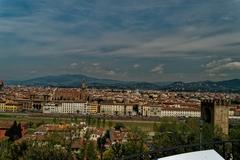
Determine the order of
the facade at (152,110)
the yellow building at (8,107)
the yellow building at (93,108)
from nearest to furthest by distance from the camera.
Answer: the facade at (152,110) → the yellow building at (8,107) → the yellow building at (93,108)

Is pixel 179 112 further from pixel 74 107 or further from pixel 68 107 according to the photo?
pixel 68 107

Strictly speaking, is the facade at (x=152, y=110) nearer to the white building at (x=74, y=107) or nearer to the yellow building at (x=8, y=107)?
the white building at (x=74, y=107)

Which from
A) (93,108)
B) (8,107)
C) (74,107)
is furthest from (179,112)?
(8,107)

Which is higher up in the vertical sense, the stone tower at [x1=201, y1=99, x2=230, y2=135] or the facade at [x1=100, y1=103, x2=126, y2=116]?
the stone tower at [x1=201, y1=99, x2=230, y2=135]

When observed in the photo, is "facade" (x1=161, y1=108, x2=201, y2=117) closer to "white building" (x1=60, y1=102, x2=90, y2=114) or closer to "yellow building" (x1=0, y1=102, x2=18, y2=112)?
"white building" (x1=60, y1=102, x2=90, y2=114)

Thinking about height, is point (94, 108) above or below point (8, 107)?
below

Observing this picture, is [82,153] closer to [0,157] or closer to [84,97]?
[0,157]

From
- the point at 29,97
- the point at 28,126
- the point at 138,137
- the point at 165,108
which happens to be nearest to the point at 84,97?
the point at 29,97

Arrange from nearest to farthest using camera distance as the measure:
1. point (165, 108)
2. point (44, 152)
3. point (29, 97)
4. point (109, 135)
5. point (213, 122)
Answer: point (44, 152), point (213, 122), point (109, 135), point (165, 108), point (29, 97)

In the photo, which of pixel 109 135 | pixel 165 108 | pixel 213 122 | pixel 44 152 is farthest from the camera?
pixel 165 108

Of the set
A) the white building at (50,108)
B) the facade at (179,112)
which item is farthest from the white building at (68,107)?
the facade at (179,112)

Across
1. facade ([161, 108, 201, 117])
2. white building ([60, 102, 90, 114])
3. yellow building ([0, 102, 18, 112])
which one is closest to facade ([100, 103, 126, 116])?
white building ([60, 102, 90, 114])
